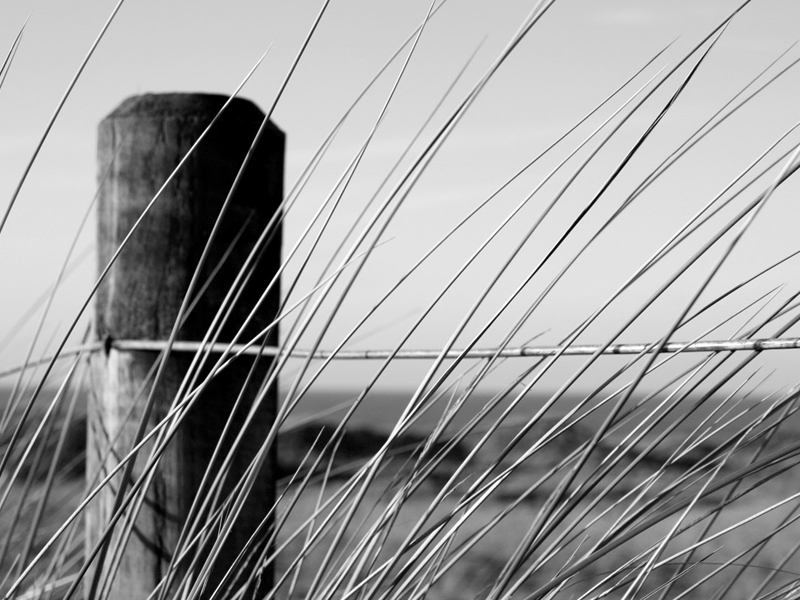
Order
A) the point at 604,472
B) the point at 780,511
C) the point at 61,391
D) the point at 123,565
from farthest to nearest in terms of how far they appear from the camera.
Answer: the point at 780,511 < the point at 123,565 < the point at 61,391 < the point at 604,472

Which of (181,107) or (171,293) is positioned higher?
(181,107)

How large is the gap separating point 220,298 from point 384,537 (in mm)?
575

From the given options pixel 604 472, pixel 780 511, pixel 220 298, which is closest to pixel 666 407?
pixel 604 472

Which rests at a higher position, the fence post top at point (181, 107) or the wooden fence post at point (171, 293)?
the fence post top at point (181, 107)

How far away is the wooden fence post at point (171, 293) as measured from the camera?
115cm

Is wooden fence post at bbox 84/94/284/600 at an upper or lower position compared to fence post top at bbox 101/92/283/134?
lower

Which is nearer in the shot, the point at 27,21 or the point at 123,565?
the point at 27,21

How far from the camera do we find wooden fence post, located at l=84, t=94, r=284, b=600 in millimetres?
1150

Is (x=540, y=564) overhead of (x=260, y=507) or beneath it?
overhead

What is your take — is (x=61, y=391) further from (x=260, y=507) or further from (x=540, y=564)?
(x=540, y=564)

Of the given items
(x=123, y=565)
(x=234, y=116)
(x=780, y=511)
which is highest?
(x=234, y=116)

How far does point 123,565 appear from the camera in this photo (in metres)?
1.16

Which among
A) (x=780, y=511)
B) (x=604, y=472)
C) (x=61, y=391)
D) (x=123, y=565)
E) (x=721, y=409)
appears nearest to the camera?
(x=604, y=472)

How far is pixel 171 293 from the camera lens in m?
1.17
